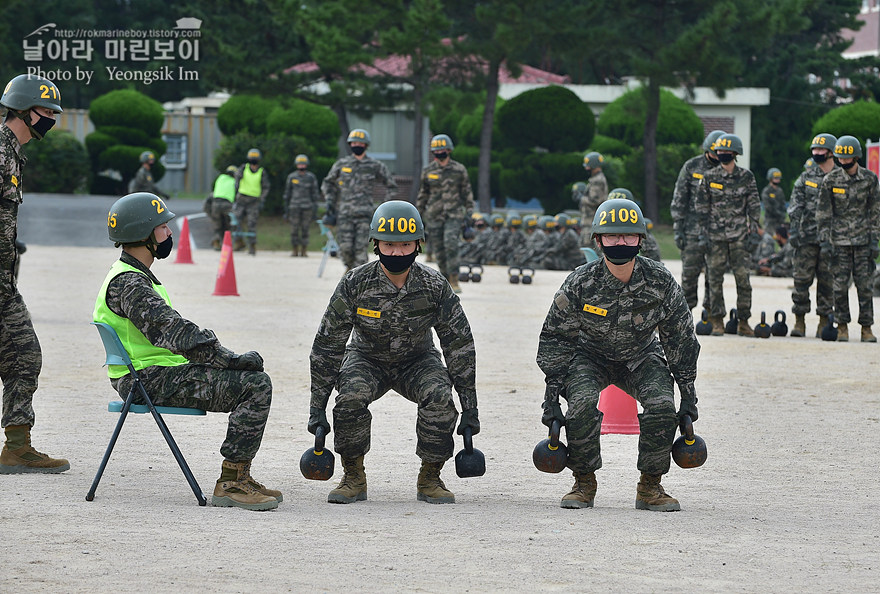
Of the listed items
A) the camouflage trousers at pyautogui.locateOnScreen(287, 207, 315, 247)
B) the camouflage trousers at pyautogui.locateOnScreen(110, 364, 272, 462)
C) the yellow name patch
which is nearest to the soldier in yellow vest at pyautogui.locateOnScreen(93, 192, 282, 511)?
the camouflage trousers at pyautogui.locateOnScreen(110, 364, 272, 462)

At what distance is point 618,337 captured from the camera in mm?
7441

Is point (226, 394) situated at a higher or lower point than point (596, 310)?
lower

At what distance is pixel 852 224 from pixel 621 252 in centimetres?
887

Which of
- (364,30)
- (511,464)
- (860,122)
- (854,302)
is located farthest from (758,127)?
(511,464)

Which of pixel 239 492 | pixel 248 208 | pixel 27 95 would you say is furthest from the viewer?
pixel 248 208

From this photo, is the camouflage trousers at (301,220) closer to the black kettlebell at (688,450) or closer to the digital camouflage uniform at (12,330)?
the digital camouflage uniform at (12,330)

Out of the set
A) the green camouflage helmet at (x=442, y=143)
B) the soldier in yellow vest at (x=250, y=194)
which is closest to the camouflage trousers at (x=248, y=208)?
the soldier in yellow vest at (x=250, y=194)

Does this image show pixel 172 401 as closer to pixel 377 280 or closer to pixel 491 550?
pixel 377 280

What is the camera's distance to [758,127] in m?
51.2

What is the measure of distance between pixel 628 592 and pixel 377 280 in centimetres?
259

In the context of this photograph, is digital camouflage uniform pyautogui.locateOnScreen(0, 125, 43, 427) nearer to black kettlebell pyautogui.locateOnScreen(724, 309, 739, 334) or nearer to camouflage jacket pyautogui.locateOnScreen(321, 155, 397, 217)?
black kettlebell pyautogui.locateOnScreen(724, 309, 739, 334)

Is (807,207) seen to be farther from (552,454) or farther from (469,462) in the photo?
(469,462)

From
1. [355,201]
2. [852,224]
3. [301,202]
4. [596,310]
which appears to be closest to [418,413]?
[596,310]

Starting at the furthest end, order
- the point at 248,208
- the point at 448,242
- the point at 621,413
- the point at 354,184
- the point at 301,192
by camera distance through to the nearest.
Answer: the point at 248,208 → the point at 301,192 → the point at 354,184 → the point at 448,242 → the point at 621,413
